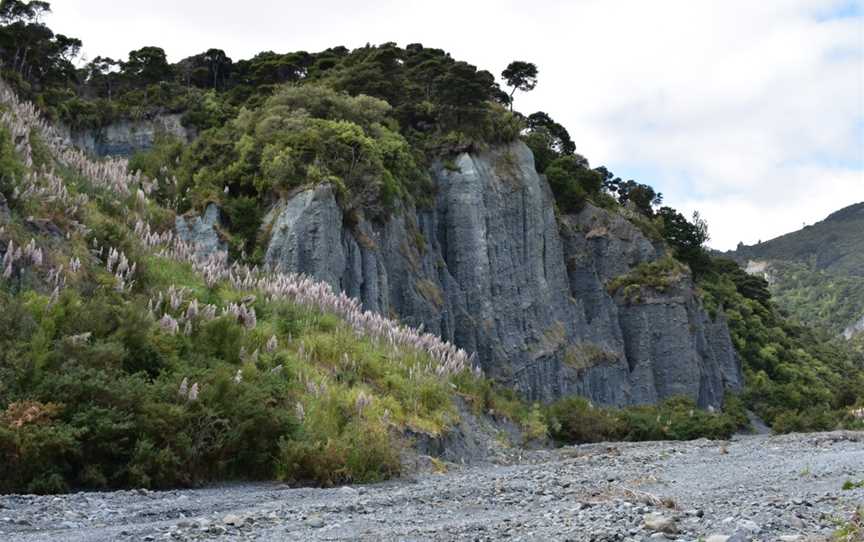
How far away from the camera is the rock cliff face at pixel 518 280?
1054 inches

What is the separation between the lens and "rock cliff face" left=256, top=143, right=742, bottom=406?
26.8m

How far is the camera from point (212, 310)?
43.6 feet

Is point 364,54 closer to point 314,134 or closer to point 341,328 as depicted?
point 314,134

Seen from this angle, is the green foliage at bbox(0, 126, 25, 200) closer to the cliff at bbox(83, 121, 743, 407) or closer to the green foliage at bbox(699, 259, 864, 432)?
the cliff at bbox(83, 121, 743, 407)

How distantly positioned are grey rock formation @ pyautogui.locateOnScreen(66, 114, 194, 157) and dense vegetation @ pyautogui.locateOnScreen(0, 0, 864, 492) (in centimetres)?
42

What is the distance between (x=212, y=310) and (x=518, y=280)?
28042 mm

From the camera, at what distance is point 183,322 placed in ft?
41.4

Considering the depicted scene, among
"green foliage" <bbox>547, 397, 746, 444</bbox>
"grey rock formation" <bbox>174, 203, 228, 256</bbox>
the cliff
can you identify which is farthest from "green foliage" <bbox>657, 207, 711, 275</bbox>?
"grey rock formation" <bbox>174, 203, 228, 256</bbox>

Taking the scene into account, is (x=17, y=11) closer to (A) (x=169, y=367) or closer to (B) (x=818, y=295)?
(A) (x=169, y=367)

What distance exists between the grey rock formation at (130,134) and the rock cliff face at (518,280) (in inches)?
426

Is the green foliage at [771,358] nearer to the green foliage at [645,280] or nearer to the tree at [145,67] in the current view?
the green foliage at [645,280]

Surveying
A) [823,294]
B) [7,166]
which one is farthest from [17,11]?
[823,294]

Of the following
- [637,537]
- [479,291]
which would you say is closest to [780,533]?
[637,537]

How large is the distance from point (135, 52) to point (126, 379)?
37.1 meters
